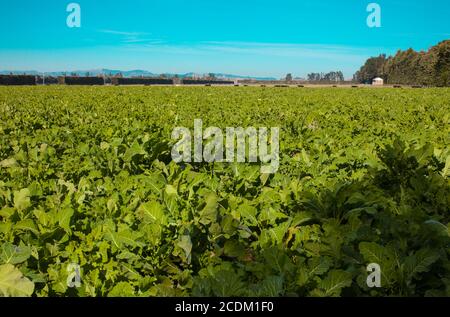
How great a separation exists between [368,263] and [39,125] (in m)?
9.30

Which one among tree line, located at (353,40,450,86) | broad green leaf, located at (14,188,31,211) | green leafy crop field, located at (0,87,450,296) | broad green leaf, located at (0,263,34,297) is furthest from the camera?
tree line, located at (353,40,450,86)

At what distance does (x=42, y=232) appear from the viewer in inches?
103

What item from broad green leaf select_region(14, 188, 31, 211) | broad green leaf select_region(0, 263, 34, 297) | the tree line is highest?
the tree line

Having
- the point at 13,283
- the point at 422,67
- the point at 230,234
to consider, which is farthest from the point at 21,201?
the point at 422,67

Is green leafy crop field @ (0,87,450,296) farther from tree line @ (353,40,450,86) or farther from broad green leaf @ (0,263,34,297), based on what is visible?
tree line @ (353,40,450,86)

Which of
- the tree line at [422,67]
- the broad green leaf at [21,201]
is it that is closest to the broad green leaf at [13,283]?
the broad green leaf at [21,201]

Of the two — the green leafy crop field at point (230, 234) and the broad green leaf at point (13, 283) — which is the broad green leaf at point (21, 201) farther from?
the broad green leaf at point (13, 283)

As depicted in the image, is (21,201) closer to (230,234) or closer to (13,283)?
(13,283)

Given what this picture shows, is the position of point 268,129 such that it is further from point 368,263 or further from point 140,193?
point 368,263

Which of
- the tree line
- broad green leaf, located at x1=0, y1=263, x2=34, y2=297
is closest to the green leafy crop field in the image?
broad green leaf, located at x1=0, y1=263, x2=34, y2=297

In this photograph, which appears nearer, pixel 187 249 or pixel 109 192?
pixel 187 249

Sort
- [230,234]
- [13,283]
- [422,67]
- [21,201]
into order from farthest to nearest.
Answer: [422,67]
[21,201]
[230,234]
[13,283]

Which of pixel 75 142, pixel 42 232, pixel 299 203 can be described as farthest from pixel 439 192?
pixel 75 142
